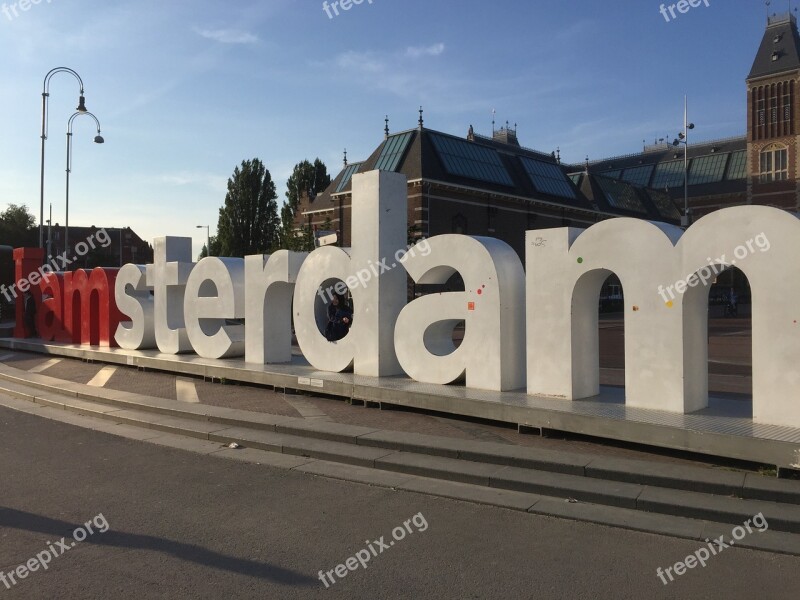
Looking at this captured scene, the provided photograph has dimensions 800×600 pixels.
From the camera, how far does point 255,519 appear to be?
622 centimetres

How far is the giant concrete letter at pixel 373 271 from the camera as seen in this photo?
11.8m

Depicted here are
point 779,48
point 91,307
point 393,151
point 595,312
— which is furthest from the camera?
point 779,48

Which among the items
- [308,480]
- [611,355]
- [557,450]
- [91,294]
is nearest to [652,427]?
[557,450]

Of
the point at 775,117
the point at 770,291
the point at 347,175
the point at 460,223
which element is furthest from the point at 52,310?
the point at 775,117

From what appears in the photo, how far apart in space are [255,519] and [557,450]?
367cm

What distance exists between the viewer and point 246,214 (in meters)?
62.2

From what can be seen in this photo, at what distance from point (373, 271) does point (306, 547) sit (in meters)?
6.83

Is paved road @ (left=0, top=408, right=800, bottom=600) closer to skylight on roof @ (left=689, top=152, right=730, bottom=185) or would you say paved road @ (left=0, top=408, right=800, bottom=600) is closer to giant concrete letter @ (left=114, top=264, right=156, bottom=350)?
giant concrete letter @ (left=114, top=264, right=156, bottom=350)

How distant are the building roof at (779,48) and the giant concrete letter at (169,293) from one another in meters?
67.9

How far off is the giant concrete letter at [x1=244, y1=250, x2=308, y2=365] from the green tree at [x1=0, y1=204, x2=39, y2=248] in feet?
194

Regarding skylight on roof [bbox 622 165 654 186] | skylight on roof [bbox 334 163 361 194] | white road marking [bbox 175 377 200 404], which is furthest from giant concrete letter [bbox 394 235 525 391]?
skylight on roof [bbox 622 165 654 186]

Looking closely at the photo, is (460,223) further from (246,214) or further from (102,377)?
(102,377)

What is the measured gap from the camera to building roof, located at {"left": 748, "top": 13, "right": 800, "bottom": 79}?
64750 mm

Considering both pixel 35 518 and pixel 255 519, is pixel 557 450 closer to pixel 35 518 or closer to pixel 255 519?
pixel 255 519
